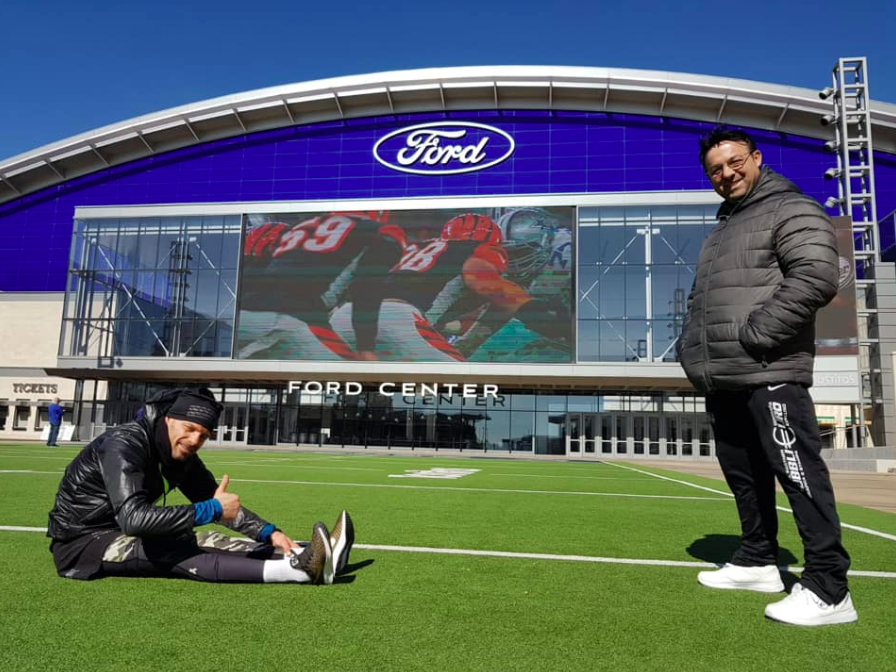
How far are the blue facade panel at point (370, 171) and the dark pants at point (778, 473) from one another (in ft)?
134

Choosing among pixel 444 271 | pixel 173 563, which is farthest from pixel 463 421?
pixel 173 563

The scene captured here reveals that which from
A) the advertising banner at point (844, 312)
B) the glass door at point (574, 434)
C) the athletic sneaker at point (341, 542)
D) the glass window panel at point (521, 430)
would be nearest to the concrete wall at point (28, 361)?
the glass window panel at point (521, 430)

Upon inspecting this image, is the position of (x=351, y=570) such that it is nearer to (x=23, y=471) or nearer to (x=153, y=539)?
(x=153, y=539)

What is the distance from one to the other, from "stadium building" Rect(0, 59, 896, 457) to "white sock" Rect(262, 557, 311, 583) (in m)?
28.1

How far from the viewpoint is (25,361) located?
1694 inches

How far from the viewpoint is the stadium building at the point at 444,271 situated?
112 ft

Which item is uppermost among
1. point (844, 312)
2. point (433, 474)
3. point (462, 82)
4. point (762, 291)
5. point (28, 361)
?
point (462, 82)

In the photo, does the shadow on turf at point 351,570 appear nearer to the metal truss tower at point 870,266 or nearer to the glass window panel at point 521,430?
the metal truss tower at point 870,266

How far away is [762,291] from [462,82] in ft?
147

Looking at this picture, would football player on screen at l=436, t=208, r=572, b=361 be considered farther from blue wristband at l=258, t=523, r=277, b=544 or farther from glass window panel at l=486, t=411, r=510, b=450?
blue wristband at l=258, t=523, r=277, b=544

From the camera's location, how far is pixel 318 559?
10.3ft

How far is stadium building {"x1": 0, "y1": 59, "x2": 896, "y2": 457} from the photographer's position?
34.2 meters

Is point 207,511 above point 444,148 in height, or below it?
below

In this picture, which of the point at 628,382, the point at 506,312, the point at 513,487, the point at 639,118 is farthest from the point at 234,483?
the point at 639,118
